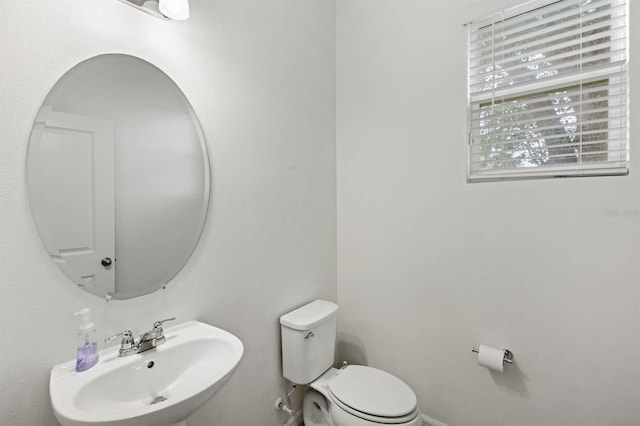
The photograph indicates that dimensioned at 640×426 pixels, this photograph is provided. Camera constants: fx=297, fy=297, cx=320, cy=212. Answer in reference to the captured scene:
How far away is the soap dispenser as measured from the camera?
35.0 inches

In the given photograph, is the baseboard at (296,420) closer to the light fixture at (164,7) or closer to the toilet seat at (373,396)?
the toilet seat at (373,396)

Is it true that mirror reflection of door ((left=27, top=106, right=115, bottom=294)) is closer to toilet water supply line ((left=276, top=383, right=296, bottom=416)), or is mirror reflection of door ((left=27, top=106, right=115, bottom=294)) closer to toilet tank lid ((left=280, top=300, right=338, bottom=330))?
toilet tank lid ((left=280, top=300, right=338, bottom=330))

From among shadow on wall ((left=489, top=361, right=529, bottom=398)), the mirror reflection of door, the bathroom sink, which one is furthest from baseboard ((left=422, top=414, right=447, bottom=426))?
the mirror reflection of door

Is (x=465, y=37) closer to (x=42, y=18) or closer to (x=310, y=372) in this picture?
(x=42, y=18)

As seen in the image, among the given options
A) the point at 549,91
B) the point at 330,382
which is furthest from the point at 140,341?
the point at 549,91

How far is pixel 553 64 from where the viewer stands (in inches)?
52.6

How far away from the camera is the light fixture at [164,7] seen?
104cm

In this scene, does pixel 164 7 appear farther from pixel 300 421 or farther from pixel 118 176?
pixel 300 421

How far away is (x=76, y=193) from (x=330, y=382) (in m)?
1.36

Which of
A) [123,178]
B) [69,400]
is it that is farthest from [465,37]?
[69,400]

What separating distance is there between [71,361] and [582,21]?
2.30 meters

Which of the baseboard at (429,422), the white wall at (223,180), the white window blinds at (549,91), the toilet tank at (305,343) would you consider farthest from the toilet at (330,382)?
the white window blinds at (549,91)

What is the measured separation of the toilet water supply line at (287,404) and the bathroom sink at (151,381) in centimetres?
74

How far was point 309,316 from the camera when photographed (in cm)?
161
